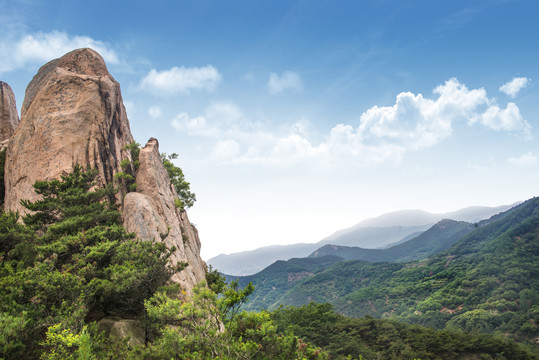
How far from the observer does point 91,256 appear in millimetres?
14164

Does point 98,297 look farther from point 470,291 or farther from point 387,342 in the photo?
point 470,291

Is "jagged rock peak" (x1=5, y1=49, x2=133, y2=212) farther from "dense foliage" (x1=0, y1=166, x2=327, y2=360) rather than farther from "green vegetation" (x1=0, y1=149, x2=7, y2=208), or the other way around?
"dense foliage" (x1=0, y1=166, x2=327, y2=360)

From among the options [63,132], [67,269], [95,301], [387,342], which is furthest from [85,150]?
[387,342]

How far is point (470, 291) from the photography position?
106m

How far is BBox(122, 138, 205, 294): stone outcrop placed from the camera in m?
20.9

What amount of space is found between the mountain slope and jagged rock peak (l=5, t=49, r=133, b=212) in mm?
100363

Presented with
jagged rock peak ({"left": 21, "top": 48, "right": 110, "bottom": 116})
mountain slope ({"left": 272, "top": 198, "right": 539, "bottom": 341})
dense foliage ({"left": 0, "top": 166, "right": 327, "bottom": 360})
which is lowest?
mountain slope ({"left": 272, "top": 198, "right": 539, "bottom": 341})

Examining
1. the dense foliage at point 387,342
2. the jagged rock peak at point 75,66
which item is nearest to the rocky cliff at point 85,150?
the jagged rock peak at point 75,66

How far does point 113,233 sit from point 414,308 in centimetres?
13012

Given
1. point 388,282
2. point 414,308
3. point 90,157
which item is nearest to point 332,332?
point 90,157

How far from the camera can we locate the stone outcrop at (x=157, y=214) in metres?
20.9

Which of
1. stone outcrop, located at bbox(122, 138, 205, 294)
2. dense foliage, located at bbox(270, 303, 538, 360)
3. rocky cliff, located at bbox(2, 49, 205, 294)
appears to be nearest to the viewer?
stone outcrop, located at bbox(122, 138, 205, 294)

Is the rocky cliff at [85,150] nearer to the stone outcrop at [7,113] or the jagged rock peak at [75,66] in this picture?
the jagged rock peak at [75,66]

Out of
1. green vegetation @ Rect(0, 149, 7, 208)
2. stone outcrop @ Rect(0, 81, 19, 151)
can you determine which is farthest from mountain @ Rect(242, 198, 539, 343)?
stone outcrop @ Rect(0, 81, 19, 151)
